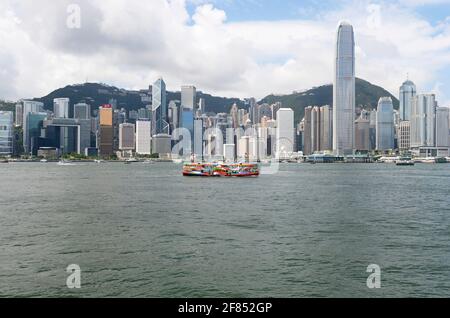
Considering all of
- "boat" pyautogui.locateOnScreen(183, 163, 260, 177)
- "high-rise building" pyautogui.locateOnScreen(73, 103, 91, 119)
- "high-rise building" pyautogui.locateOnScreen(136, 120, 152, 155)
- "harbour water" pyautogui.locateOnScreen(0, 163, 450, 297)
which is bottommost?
"harbour water" pyautogui.locateOnScreen(0, 163, 450, 297)

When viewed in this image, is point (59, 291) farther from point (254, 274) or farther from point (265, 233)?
point (265, 233)

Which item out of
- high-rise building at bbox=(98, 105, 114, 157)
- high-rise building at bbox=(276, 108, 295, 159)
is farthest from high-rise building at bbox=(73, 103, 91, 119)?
high-rise building at bbox=(276, 108, 295, 159)

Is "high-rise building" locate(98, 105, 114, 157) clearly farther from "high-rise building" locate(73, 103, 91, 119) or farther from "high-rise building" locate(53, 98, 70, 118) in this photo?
"high-rise building" locate(53, 98, 70, 118)

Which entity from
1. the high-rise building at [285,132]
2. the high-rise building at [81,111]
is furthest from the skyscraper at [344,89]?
the high-rise building at [81,111]

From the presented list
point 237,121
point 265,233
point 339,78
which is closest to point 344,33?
point 339,78

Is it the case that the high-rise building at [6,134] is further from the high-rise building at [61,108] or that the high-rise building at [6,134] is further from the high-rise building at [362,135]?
the high-rise building at [362,135]
